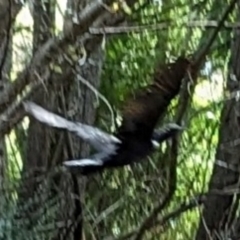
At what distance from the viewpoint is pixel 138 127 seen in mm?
Answer: 1797

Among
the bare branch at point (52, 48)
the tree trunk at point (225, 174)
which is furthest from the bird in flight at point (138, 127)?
the tree trunk at point (225, 174)

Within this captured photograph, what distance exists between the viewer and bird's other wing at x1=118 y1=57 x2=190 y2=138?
174 cm

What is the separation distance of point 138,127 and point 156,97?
0.30 ft

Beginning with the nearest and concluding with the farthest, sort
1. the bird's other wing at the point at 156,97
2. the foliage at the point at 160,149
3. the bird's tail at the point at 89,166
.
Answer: the bird's other wing at the point at 156,97
the bird's tail at the point at 89,166
the foliage at the point at 160,149

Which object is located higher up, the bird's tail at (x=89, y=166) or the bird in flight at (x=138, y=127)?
the bird in flight at (x=138, y=127)

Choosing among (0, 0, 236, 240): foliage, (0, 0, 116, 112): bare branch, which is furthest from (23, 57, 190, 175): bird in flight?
(0, 0, 236, 240): foliage

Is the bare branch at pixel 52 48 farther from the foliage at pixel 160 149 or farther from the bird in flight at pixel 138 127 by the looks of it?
the foliage at pixel 160 149

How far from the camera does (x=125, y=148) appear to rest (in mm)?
1853

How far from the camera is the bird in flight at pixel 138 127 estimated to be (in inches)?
68.5

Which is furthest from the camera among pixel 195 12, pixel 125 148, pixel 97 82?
pixel 97 82

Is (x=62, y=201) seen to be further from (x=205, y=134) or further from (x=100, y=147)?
A: (x=100, y=147)

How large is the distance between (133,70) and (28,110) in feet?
3.52

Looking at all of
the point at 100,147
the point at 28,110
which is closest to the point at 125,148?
the point at 100,147

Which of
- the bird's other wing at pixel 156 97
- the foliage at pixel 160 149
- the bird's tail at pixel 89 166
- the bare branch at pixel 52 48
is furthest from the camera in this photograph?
the foliage at pixel 160 149
